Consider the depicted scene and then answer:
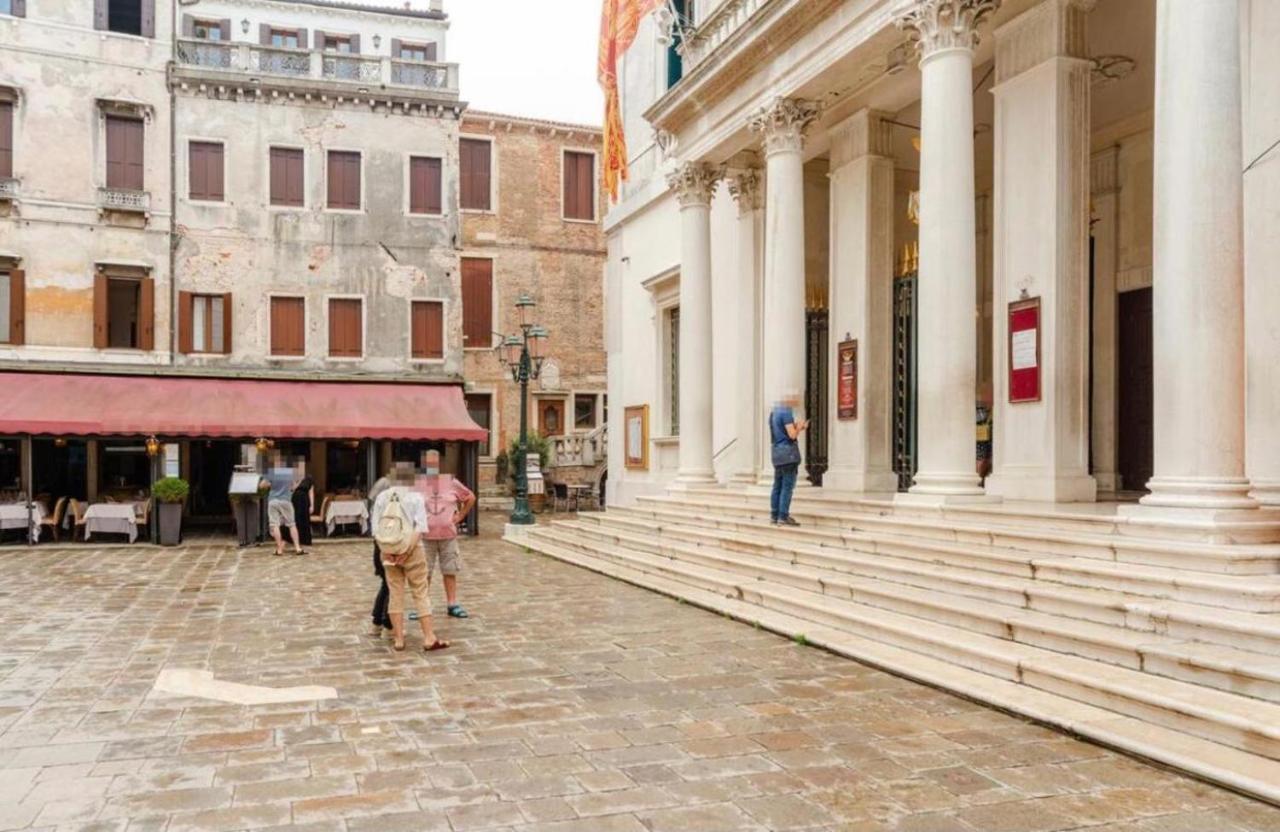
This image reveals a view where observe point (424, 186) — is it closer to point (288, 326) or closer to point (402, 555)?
point (288, 326)

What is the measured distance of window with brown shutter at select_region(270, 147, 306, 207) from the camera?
23469 millimetres

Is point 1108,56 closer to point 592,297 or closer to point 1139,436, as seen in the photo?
point 1139,436

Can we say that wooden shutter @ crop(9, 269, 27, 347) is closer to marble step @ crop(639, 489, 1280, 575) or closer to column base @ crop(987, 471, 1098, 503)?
marble step @ crop(639, 489, 1280, 575)

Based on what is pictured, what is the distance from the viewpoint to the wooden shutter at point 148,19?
22.5m

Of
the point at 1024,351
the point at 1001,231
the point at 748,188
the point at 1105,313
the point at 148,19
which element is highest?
the point at 148,19

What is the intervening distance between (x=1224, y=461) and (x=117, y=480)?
70.6ft

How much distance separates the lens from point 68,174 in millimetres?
21562

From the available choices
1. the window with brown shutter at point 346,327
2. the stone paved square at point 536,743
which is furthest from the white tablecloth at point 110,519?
the stone paved square at point 536,743

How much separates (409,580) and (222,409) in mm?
13199

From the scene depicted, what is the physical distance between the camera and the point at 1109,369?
42.1ft

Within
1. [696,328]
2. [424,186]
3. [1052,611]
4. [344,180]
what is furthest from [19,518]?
[1052,611]

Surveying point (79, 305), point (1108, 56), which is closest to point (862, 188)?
point (1108, 56)

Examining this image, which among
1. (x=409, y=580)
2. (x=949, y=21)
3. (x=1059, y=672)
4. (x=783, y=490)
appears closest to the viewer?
(x=1059, y=672)

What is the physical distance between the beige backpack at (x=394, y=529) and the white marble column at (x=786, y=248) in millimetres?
6524
